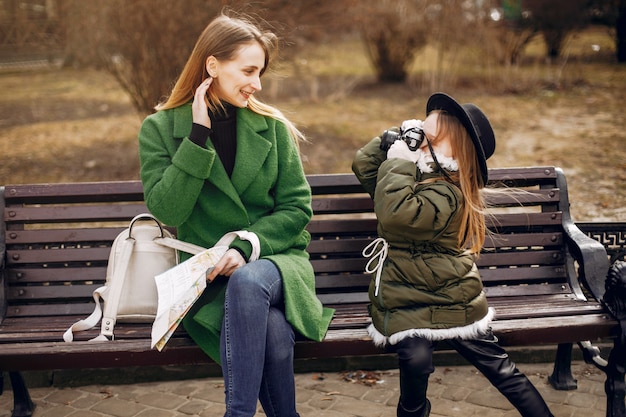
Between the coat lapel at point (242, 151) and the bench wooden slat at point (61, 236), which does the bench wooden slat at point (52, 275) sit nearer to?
the bench wooden slat at point (61, 236)

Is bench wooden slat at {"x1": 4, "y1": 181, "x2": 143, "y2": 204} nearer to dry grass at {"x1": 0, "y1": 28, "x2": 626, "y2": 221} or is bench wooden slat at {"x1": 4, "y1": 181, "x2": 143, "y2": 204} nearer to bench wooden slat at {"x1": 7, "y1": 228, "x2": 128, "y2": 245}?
bench wooden slat at {"x1": 7, "y1": 228, "x2": 128, "y2": 245}

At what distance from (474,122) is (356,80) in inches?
379

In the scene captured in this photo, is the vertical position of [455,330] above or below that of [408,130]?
below

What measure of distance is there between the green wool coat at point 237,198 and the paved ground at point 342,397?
2.16 ft

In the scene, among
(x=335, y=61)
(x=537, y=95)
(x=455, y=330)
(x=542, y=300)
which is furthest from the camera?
(x=335, y=61)

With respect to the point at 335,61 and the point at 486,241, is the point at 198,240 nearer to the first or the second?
the point at 486,241

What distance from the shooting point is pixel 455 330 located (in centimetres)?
324

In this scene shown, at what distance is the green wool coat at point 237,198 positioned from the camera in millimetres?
3289

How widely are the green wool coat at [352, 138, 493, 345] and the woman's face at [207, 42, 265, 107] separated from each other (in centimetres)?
72

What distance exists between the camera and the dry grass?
25.0 ft

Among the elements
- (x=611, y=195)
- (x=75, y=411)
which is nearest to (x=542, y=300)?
(x=75, y=411)

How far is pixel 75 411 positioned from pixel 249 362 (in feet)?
4.50

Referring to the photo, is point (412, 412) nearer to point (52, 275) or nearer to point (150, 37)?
point (52, 275)

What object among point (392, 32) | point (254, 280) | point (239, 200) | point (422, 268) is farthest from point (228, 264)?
point (392, 32)
